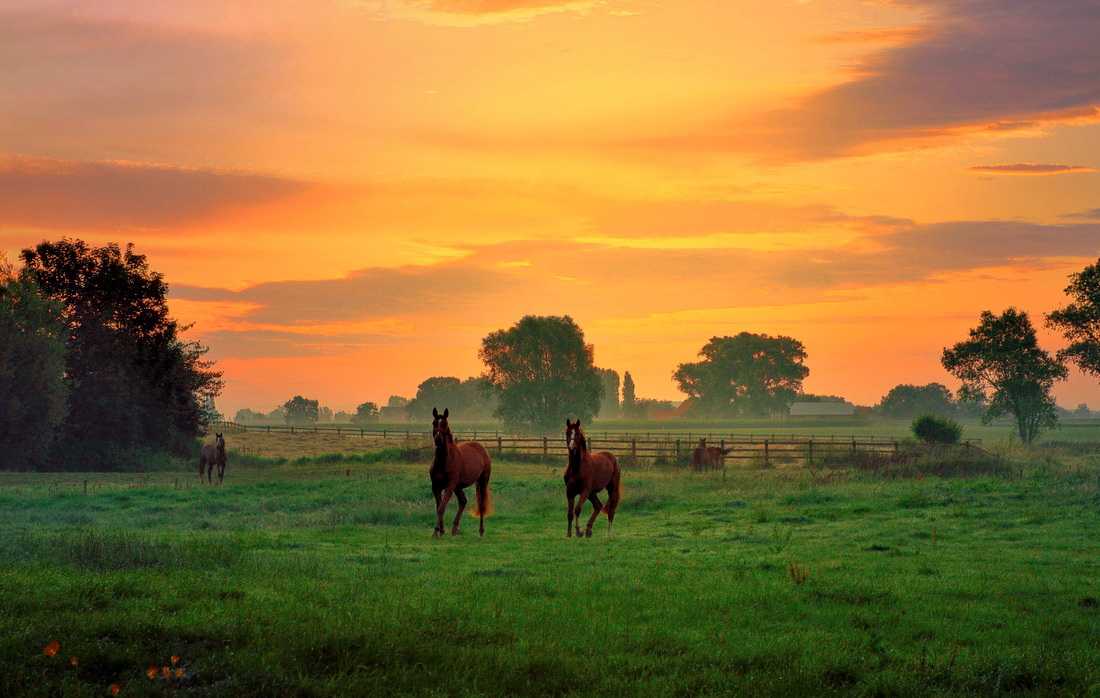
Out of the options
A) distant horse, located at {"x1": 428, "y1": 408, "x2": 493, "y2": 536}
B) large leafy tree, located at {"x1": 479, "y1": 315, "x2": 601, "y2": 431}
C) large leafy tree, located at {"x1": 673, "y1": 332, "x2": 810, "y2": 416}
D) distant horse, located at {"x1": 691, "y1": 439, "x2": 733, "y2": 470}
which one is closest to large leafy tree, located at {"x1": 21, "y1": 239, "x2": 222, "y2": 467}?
distant horse, located at {"x1": 691, "y1": 439, "x2": 733, "y2": 470}

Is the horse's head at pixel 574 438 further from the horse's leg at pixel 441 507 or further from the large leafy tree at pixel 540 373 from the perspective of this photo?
the large leafy tree at pixel 540 373

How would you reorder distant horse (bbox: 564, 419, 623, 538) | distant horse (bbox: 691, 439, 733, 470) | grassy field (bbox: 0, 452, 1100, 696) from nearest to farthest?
grassy field (bbox: 0, 452, 1100, 696) → distant horse (bbox: 564, 419, 623, 538) → distant horse (bbox: 691, 439, 733, 470)

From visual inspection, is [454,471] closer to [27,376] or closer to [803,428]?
[27,376]

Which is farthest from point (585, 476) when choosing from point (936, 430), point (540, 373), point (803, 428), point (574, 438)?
point (803, 428)

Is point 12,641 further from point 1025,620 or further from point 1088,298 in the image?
point 1088,298

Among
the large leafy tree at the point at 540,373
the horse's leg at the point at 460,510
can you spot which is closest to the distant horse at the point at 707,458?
the horse's leg at the point at 460,510

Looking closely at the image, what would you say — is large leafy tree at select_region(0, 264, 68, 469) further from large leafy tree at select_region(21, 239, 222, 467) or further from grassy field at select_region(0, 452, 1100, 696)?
grassy field at select_region(0, 452, 1100, 696)

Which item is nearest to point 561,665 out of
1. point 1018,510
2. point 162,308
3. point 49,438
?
point 1018,510

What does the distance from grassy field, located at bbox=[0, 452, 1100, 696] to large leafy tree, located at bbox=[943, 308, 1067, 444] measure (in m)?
65.5

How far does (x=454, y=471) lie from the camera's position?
24016 mm

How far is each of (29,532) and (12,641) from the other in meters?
13.2

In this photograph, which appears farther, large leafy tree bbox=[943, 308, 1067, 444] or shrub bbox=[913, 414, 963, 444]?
large leafy tree bbox=[943, 308, 1067, 444]

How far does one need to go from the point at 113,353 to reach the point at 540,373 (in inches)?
2749

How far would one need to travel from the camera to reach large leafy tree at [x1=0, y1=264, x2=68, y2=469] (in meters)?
57.8
